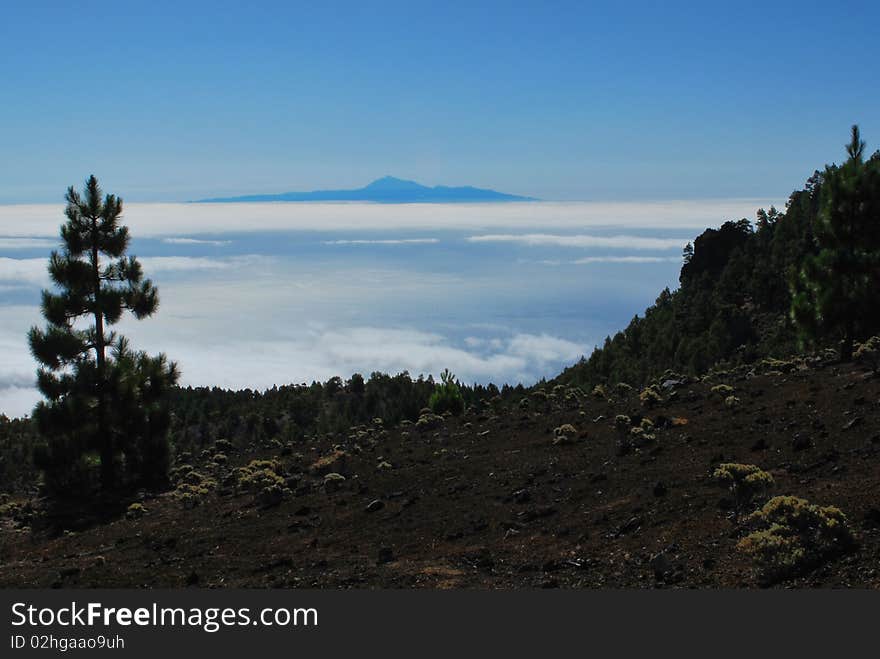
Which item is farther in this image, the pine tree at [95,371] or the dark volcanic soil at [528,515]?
the pine tree at [95,371]

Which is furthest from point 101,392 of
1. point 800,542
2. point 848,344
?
point 848,344

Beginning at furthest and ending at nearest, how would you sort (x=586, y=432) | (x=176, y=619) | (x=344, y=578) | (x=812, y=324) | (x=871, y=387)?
1. (x=812, y=324)
2. (x=586, y=432)
3. (x=871, y=387)
4. (x=344, y=578)
5. (x=176, y=619)

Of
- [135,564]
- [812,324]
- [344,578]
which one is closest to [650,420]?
[812,324]

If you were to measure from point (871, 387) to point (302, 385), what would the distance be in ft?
260

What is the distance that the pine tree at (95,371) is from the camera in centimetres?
2242

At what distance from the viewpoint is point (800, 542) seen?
9703 millimetres

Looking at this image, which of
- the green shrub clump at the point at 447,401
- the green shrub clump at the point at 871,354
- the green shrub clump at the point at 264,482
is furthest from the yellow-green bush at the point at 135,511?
the green shrub clump at the point at 871,354

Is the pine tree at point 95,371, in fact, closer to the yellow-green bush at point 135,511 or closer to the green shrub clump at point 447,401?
the yellow-green bush at point 135,511

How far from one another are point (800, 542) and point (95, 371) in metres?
19.1

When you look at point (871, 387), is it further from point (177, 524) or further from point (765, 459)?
point (177, 524)

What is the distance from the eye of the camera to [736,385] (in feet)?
77.4

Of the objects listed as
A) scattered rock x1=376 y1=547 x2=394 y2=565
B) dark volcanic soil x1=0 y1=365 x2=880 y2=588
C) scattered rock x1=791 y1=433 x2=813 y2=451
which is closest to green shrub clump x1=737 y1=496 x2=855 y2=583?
dark volcanic soil x1=0 y1=365 x2=880 y2=588

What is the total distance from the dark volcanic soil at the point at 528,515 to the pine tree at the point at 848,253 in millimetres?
3341

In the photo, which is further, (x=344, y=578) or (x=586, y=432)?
(x=586, y=432)
